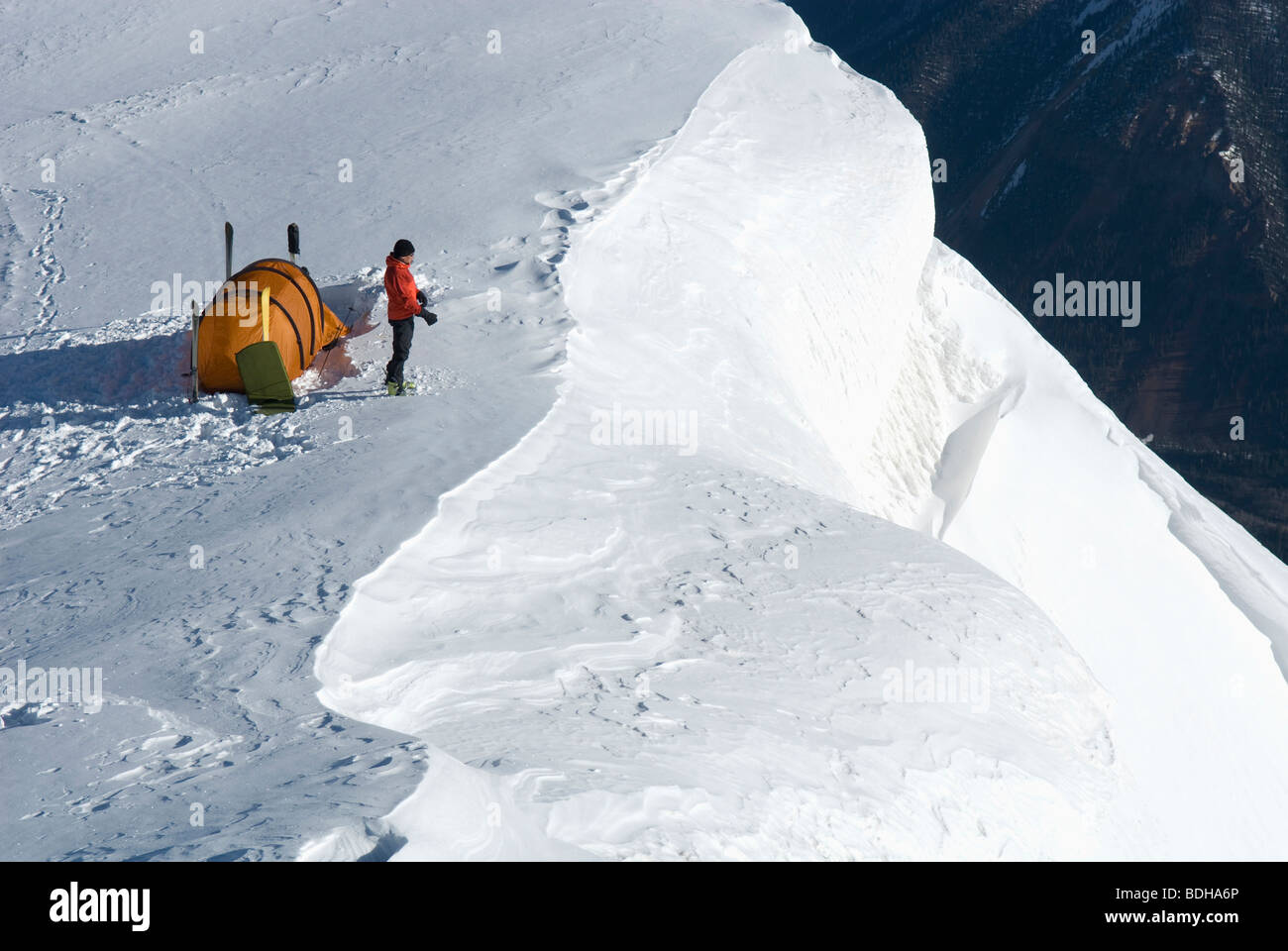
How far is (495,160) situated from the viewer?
13.8 meters

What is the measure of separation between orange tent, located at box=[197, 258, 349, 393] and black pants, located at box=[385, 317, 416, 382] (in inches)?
28.0

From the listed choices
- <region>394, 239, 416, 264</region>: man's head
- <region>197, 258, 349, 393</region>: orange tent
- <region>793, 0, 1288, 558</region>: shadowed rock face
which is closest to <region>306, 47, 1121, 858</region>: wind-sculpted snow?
<region>394, 239, 416, 264</region>: man's head

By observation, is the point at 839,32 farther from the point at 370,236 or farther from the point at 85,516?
the point at 85,516

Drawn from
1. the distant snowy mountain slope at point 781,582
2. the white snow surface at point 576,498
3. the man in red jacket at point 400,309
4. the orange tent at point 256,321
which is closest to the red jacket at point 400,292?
the man in red jacket at point 400,309

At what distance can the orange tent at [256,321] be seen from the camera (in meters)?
9.15

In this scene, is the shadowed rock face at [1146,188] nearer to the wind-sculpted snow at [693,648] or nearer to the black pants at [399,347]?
the wind-sculpted snow at [693,648]

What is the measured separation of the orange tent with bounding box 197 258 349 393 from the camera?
360 inches

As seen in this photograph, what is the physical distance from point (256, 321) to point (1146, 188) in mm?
52501

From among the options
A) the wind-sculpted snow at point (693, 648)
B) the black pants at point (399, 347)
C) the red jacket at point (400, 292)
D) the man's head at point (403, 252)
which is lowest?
the wind-sculpted snow at point (693, 648)

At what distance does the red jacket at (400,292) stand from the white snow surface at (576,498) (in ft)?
2.00

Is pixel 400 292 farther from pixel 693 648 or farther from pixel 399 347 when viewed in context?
pixel 693 648

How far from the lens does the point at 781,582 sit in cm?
796

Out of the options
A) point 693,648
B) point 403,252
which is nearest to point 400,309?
point 403,252
